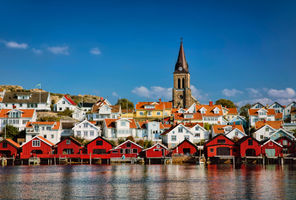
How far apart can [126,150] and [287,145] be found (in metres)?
33.1

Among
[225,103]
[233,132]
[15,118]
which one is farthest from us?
[225,103]

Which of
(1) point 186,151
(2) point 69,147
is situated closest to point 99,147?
(2) point 69,147

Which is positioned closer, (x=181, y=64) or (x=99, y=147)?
(x=99, y=147)

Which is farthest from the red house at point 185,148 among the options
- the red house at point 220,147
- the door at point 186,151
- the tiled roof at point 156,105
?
the tiled roof at point 156,105

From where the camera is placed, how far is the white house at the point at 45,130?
84.9 meters

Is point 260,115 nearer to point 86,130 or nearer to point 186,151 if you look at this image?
point 186,151

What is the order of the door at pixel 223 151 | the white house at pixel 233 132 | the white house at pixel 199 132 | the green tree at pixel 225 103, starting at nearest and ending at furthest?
1. the door at pixel 223 151
2. the white house at pixel 233 132
3. the white house at pixel 199 132
4. the green tree at pixel 225 103

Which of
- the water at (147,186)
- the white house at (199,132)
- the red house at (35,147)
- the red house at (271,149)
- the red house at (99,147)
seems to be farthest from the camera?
the white house at (199,132)

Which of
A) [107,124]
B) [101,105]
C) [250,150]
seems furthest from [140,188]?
[101,105]

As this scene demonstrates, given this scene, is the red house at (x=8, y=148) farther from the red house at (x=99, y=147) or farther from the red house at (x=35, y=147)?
the red house at (x=99, y=147)

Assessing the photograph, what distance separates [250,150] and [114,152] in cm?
2790

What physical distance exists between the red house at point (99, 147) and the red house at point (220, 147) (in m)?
20.5

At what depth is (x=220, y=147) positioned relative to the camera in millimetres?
79125

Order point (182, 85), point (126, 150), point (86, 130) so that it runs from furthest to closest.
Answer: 1. point (182, 85)
2. point (86, 130)
3. point (126, 150)
